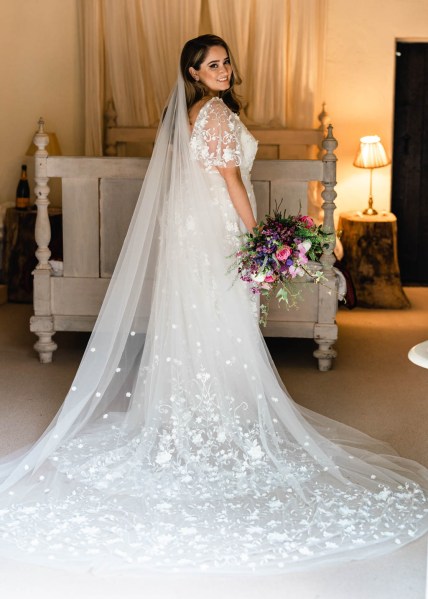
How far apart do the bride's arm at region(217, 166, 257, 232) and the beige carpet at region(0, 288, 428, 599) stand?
1141 millimetres

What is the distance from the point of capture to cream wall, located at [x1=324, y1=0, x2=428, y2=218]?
7.39 m

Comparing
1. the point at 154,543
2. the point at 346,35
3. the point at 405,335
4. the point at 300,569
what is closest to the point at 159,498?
the point at 154,543

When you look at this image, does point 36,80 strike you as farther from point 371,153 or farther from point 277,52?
point 371,153

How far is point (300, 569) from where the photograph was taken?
2943 millimetres

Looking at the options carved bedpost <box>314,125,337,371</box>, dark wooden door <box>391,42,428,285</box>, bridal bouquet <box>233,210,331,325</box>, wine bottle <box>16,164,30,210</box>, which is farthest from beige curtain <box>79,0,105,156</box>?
bridal bouquet <box>233,210,331,325</box>

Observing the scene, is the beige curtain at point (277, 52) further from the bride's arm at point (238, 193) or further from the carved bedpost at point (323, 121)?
the bride's arm at point (238, 193)

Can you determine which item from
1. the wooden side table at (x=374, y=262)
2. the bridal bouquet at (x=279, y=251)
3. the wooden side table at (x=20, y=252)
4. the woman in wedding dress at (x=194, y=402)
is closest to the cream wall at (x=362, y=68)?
the wooden side table at (x=374, y=262)

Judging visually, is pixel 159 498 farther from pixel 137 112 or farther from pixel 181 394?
pixel 137 112

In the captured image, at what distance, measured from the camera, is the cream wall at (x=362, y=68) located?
7387 mm

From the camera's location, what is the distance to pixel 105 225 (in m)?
5.22

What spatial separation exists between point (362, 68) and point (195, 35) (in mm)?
1290

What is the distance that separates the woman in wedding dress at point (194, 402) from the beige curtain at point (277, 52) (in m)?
3.24

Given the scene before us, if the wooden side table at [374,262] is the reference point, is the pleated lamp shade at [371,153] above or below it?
above

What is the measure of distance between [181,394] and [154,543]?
0.83 m
